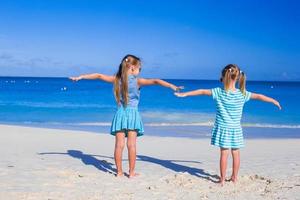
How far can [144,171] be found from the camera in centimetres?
748

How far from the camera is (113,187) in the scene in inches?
245

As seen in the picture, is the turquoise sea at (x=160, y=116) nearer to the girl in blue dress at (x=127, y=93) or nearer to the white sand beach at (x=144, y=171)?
the white sand beach at (x=144, y=171)

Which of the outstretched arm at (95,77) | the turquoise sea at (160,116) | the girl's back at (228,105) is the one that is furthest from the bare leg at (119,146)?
the turquoise sea at (160,116)

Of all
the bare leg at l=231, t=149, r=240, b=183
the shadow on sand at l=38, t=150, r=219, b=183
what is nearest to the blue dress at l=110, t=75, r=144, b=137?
the shadow on sand at l=38, t=150, r=219, b=183

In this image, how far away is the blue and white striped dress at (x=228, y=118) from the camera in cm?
650

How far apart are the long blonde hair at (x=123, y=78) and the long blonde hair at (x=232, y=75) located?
1.27 metres

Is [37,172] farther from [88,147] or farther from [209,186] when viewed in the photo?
[88,147]

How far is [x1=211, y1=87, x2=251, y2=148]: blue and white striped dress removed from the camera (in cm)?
650

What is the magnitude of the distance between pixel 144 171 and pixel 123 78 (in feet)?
5.38

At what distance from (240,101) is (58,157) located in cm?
380

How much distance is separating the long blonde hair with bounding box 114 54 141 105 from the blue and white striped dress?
1231 mm

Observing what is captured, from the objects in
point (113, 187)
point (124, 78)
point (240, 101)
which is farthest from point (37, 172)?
point (240, 101)

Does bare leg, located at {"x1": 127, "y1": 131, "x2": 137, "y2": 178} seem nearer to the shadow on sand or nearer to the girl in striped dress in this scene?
the shadow on sand

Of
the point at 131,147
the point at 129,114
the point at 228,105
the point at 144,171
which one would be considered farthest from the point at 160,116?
the point at 228,105
